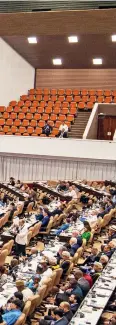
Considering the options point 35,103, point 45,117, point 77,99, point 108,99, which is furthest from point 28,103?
point 108,99

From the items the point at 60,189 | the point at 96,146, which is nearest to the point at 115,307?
the point at 60,189

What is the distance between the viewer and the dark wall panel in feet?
92.5

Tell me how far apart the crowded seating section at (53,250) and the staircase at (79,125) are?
3.44 m

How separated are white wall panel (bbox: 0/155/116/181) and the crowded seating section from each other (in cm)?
122

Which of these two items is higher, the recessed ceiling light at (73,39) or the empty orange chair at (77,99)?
the recessed ceiling light at (73,39)

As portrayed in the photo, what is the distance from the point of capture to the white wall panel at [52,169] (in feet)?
75.0

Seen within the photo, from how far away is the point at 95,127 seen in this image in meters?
25.8

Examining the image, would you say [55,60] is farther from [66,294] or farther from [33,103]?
[66,294]

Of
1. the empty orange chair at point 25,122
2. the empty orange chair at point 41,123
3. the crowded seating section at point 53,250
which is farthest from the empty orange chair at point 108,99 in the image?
the crowded seating section at point 53,250

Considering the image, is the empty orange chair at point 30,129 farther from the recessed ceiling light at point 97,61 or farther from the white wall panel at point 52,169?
the recessed ceiling light at point 97,61

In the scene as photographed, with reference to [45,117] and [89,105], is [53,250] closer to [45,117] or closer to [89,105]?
[45,117]

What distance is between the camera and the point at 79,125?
81.5 ft

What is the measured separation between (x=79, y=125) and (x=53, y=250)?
510 inches

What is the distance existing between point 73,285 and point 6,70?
17.5 meters
